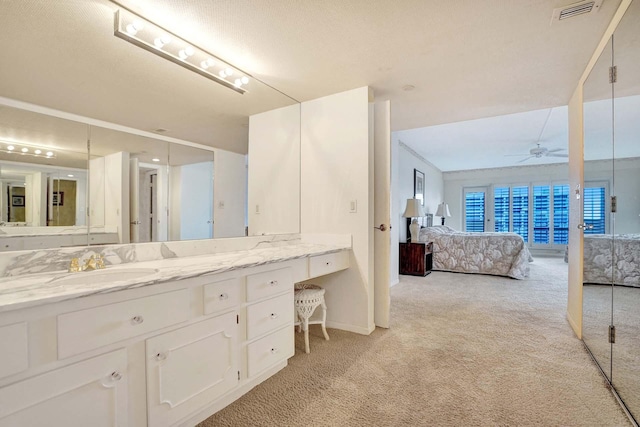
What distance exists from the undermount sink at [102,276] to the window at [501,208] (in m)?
9.14

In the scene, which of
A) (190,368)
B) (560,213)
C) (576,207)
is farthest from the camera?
(560,213)

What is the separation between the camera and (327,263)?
245 centimetres

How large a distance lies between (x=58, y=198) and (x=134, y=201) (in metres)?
0.36

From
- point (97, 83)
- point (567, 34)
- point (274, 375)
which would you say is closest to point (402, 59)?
point (567, 34)

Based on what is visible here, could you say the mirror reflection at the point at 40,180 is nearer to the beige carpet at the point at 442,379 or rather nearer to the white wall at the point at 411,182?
the beige carpet at the point at 442,379

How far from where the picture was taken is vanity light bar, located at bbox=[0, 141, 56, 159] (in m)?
1.40

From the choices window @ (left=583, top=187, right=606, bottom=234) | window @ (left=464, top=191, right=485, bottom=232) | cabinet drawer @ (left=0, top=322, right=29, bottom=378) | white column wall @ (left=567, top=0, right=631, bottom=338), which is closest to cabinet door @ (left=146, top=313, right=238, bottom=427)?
cabinet drawer @ (left=0, top=322, right=29, bottom=378)

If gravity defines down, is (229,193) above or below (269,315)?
above

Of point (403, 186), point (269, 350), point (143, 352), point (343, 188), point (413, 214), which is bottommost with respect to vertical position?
point (269, 350)

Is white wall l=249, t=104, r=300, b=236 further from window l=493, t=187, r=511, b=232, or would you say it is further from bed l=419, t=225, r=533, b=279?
window l=493, t=187, r=511, b=232

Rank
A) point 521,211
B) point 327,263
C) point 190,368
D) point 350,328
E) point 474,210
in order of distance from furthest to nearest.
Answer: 1. point 474,210
2. point 521,211
3. point 350,328
4. point 327,263
5. point 190,368

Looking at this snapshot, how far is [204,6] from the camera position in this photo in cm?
163

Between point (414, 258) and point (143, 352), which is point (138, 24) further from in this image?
point (414, 258)

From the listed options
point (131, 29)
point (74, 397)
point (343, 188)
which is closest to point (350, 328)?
point (343, 188)
